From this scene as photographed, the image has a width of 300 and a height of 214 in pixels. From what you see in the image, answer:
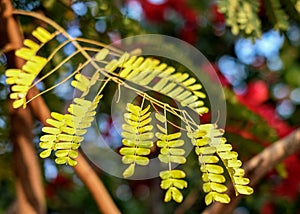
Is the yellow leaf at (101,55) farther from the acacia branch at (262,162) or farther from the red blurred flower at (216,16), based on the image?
the red blurred flower at (216,16)

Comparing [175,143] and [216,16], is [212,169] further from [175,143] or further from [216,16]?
[216,16]

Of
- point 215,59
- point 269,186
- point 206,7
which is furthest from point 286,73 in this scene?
point 206,7

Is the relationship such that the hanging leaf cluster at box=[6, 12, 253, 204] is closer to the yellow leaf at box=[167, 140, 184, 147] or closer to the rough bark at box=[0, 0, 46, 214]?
the yellow leaf at box=[167, 140, 184, 147]

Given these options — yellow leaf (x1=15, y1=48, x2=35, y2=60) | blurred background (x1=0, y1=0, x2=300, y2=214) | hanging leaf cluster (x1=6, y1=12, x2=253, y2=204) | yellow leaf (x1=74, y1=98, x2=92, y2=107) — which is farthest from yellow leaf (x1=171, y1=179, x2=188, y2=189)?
blurred background (x1=0, y1=0, x2=300, y2=214)

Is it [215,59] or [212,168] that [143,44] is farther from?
[215,59]

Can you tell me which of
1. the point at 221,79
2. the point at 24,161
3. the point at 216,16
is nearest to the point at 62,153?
the point at 24,161

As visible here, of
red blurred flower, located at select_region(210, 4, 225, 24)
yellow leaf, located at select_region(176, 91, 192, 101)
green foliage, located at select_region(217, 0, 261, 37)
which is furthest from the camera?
red blurred flower, located at select_region(210, 4, 225, 24)
